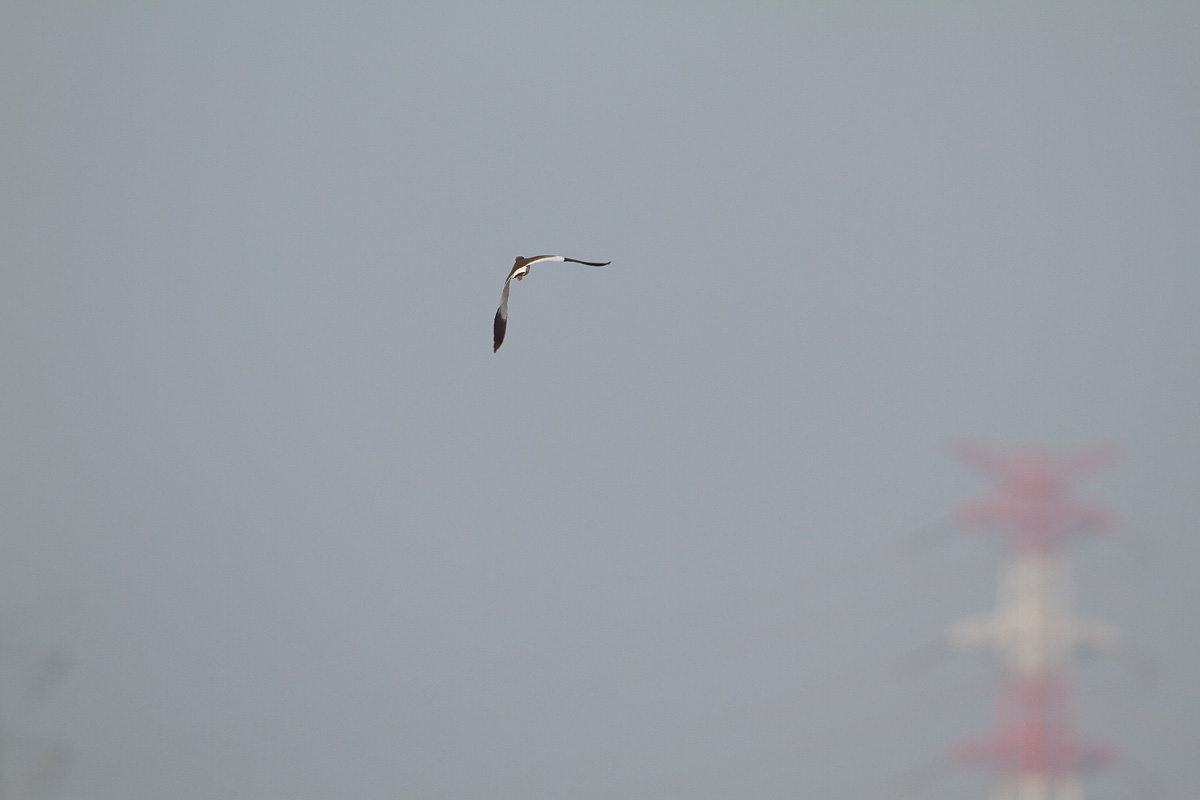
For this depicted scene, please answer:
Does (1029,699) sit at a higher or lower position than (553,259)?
lower

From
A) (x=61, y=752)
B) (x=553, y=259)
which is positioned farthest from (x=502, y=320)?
(x=61, y=752)

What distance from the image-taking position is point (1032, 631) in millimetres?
41531

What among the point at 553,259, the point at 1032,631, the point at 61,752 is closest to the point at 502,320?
the point at 553,259

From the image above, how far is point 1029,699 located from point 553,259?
96.5 feet

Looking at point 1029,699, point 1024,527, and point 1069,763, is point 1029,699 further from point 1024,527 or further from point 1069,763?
point 1024,527

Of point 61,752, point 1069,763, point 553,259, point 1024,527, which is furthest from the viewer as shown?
point 61,752

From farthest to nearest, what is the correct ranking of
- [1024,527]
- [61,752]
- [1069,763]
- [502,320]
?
1. [61,752]
2. [1024,527]
3. [1069,763]
4. [502,320]

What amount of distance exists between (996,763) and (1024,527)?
5.55 meters

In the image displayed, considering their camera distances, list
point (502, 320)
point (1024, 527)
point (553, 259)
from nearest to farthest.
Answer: point (553, 259) → point (502, 320) → point (1024, 527)

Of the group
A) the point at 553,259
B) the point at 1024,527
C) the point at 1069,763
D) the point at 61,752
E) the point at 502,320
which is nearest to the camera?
the point at 553,259

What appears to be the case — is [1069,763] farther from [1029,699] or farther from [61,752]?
[61,752]

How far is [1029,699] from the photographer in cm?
4175

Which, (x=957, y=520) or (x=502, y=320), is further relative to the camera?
(x=957, y=520)

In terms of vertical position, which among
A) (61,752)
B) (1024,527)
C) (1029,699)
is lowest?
(61,752)
